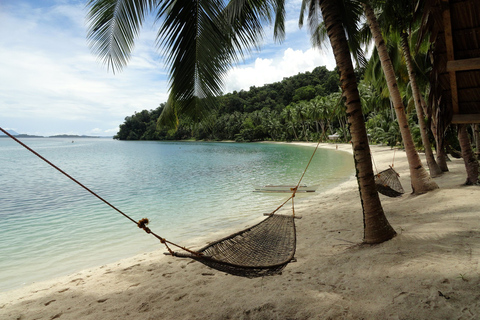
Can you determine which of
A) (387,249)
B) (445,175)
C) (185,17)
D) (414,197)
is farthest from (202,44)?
(445,175)

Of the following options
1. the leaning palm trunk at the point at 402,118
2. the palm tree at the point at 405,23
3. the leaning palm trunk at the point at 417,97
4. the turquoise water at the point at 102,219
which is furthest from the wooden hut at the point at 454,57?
the turquoise water at the point at 102,219

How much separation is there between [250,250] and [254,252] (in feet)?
0.21

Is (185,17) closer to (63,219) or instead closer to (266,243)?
(266,243)

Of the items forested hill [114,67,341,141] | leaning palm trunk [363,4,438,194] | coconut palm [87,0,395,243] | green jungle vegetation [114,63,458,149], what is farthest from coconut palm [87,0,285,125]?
forested hill [114,67,341,141]

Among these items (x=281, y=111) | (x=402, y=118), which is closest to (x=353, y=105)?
(x=402, y=118)

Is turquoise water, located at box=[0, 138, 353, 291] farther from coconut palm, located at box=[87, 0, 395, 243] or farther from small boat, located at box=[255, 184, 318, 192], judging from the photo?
coconut palm, located at box=[87, 0, 395, 243]

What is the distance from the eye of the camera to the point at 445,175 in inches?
264

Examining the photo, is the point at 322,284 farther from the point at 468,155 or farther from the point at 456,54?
the point at 468,155

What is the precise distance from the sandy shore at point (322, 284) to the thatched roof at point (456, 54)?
4.35ft

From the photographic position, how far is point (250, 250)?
9.75ft

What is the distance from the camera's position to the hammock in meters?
2.42

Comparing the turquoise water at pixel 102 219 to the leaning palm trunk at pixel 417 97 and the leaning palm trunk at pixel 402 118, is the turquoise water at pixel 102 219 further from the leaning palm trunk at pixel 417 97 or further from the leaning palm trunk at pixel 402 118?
the leaning palm trunk at pixel 417 97

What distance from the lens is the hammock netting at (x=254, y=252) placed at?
244 centimetres

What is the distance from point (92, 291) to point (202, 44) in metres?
3.16
